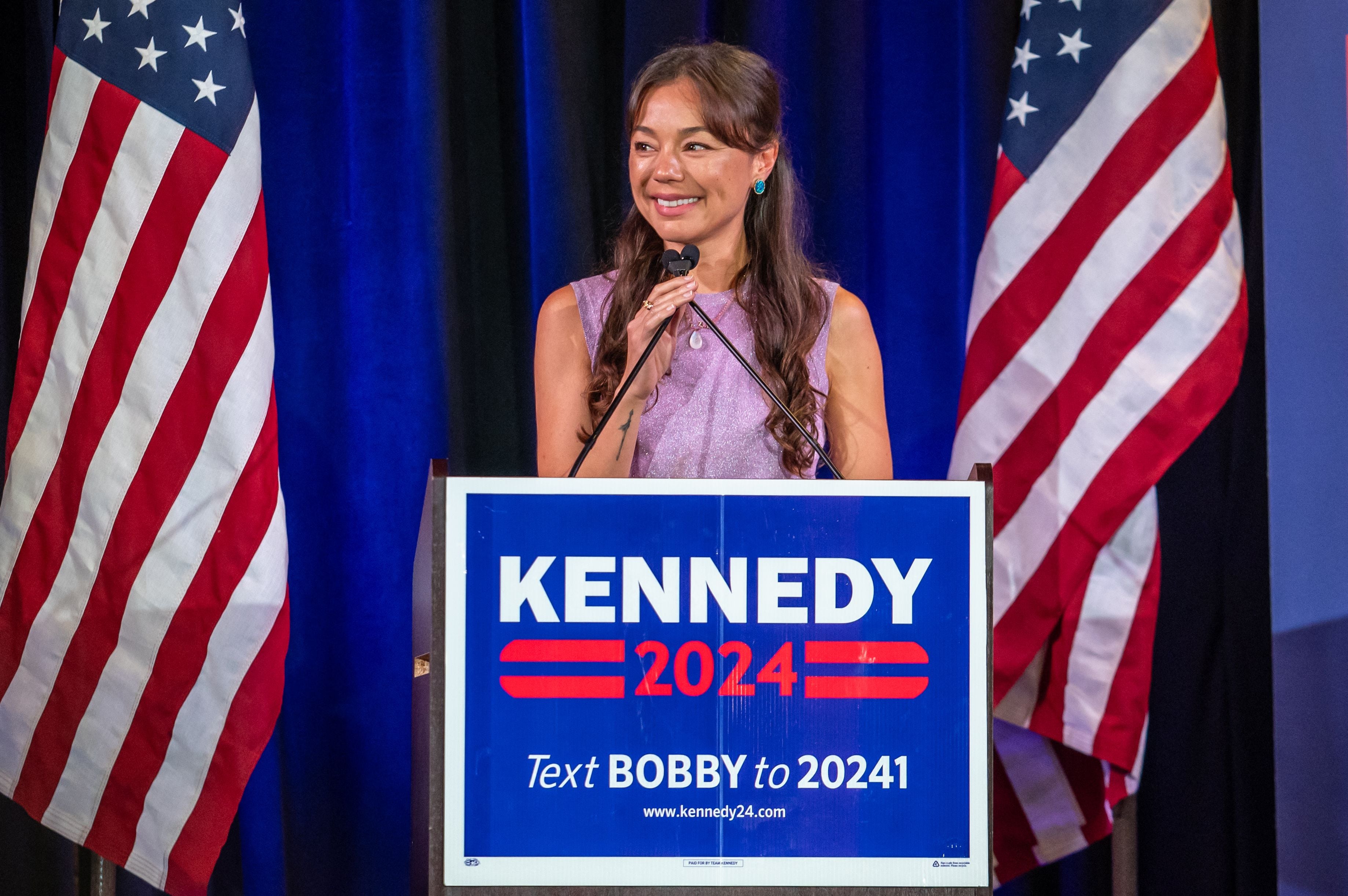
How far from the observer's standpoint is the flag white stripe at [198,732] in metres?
2.11

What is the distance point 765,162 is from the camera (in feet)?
6.56

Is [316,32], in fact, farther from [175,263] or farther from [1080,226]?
[1080,226]

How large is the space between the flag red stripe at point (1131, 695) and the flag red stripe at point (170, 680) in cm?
163

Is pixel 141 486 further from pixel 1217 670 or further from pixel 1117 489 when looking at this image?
pixel 1217 670

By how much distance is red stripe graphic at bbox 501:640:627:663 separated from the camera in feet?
4.01

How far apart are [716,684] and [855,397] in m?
0.87

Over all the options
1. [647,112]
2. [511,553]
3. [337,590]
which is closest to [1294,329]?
[647,112]

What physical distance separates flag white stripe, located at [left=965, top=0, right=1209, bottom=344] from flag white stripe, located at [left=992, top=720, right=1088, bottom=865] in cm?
85

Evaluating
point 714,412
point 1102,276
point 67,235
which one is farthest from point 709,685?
point 67,235

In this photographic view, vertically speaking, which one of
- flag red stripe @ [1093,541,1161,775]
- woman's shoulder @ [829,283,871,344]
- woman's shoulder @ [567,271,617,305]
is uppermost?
woman's shoulder @ [567,271,617,305]

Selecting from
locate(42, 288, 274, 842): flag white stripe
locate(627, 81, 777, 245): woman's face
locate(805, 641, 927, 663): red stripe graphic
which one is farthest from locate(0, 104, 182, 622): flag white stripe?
locate(805, 641, 927, 663): red stripe graphic

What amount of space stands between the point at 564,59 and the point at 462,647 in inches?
64.4

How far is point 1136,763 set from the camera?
2295 millimetres

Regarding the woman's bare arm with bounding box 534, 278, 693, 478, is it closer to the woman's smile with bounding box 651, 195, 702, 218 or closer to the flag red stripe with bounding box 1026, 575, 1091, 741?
the woman's smile with bounding box 651, 195, 702, 218
